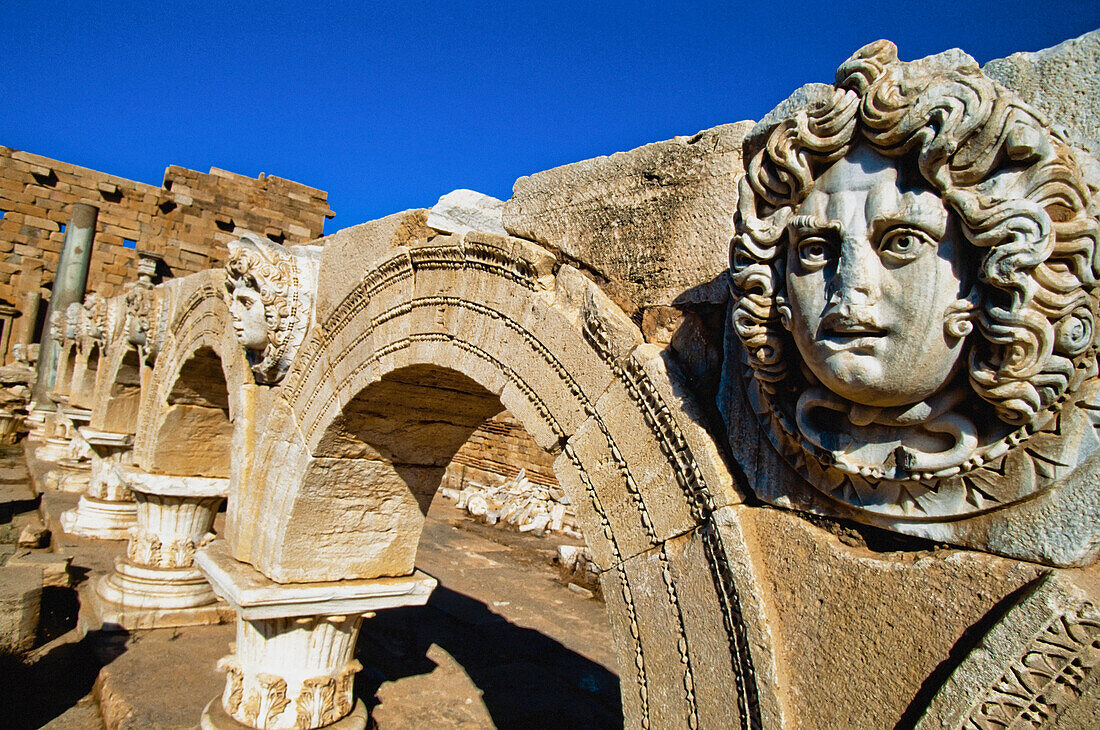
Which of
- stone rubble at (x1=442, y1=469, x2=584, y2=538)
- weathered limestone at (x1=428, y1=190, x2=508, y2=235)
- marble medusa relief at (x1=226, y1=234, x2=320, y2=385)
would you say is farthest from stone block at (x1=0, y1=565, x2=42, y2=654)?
stone rubble at (x1=442, y1=469, x2=584, y2=538)

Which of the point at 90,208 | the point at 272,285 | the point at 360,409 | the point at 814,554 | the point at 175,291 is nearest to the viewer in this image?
the point at 814,554

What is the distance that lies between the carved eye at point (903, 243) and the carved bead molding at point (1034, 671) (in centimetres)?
62

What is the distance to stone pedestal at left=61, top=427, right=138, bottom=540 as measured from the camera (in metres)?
7.89

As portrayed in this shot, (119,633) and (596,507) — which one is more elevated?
(596,507)

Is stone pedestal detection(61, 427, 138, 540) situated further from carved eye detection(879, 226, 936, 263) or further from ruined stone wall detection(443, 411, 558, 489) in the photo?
carved eye detection(879, 226, 936, 263)

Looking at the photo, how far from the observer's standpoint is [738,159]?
1.94 meters

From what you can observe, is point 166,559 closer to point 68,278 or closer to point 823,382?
point 823,382

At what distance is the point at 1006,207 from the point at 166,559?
21.4 ft

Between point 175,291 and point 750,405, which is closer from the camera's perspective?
point 750,405

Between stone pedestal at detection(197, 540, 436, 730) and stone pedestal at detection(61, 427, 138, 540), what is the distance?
498cm

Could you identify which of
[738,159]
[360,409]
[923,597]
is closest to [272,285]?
[360,409]

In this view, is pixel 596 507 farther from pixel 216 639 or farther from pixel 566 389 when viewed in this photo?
pixel 216 639

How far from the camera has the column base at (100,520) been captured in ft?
25.8

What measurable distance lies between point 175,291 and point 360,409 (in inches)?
152
